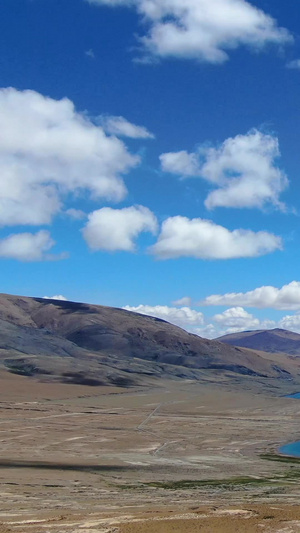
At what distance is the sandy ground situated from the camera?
1164 inches

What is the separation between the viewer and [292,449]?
Answer: 86250mm

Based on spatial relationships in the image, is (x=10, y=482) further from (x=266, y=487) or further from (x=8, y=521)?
(x=266, y=487)

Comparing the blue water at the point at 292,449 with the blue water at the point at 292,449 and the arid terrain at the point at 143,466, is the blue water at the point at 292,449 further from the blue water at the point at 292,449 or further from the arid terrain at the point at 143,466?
the arid terrain at the point at 143,466

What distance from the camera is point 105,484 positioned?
48.0 meters

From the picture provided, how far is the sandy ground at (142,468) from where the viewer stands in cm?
2958

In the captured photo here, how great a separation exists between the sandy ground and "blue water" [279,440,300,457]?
163 cm

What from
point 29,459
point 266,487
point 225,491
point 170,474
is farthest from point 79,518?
point 29,459

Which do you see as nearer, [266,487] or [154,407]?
[266,487]

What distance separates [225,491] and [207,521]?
56.5 feet

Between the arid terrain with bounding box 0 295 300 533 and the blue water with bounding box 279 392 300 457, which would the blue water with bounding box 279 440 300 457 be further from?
the arid terrain with bounding box 0 295 300 533

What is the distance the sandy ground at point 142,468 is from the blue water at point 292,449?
1634mm

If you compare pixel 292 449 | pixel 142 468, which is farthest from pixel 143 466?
pixel 292 449

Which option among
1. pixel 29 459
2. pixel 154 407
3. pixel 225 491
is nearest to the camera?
pixel 225 491

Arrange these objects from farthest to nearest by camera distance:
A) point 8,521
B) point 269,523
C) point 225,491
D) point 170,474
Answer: point 170,474
point 225,491
point 8,521
point 269,523
